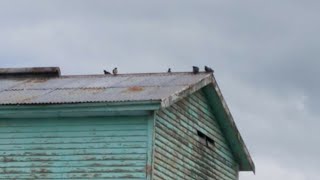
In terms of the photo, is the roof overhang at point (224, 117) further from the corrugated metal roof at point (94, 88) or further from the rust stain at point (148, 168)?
the rust stain at point (148, 168)

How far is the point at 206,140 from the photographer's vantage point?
2405 cm

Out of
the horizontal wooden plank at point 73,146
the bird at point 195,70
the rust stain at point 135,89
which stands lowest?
the horizontal wooden plank at point 73,146

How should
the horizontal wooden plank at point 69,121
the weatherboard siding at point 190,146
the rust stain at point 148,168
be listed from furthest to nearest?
the weatherboard siding at point 190,146, the horizontal wooden plank at point 69,121, the rust stain at point 148,168

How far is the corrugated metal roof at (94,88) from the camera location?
2119 centimetres

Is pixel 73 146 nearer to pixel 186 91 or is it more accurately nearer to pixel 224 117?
pixel 186 91

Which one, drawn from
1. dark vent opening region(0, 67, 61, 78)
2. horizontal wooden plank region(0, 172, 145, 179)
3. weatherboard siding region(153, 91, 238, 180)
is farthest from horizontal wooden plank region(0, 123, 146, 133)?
dark vent opening region(0, 67, 61, 78)

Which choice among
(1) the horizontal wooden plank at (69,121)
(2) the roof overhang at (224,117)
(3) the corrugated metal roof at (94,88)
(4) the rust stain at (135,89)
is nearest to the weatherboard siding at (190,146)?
(2) the roof overhang at (224,117)

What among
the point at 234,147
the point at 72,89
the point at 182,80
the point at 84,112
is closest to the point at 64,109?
the point at 84,112

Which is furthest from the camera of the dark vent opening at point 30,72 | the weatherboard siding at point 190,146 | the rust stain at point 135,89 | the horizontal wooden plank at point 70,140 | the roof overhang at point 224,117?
the dark vent opening at point 30,72

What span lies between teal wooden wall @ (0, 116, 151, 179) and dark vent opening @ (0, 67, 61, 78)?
3632 mm

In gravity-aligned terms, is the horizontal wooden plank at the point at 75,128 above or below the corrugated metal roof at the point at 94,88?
below

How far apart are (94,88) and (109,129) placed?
6.61ft

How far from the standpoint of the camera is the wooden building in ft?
67.3

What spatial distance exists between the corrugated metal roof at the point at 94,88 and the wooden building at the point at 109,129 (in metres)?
0.03
